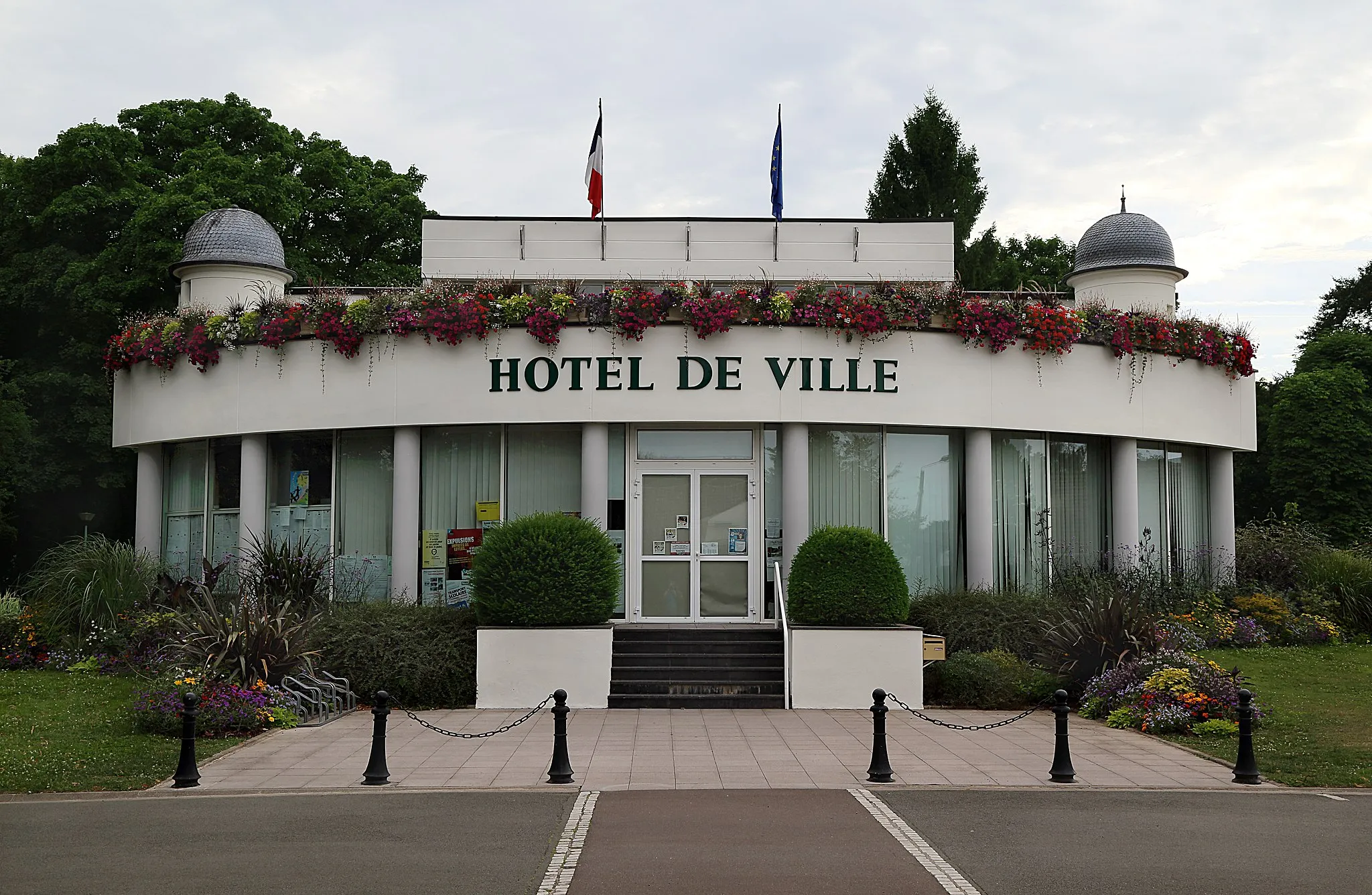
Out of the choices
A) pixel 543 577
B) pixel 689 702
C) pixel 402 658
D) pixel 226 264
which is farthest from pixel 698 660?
pixel 226 264

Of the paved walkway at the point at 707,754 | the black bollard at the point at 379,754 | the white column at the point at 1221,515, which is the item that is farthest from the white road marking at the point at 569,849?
the white column at the point at 1221,515

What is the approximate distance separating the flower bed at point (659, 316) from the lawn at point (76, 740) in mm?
5745

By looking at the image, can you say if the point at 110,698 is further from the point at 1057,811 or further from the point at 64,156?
the point at 64,156

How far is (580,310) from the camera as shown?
18.8 m

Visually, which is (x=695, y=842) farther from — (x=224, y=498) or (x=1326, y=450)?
(x=1326, y=450)

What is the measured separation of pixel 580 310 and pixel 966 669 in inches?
294

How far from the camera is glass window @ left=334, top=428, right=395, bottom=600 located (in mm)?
19594

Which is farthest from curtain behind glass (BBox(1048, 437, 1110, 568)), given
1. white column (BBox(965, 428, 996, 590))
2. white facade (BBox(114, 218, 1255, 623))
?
white column (BBox(965, 428, 996, 590))

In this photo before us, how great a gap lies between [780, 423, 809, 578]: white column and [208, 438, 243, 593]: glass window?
28.4ft

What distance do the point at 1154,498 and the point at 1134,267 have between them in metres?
3.91

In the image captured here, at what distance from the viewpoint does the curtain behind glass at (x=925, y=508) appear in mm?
19656

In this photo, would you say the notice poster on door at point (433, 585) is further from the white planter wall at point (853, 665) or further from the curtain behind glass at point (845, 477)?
the white planter wall at point (853, 665)

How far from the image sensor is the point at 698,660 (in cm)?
1705

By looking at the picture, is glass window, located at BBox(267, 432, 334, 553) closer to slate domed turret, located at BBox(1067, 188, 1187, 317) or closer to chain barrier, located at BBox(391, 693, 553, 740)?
chain barrier, located at BBox(391, 693, 553, 740)
